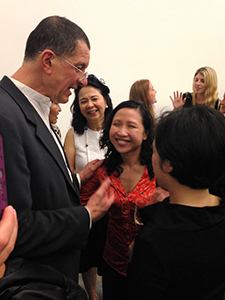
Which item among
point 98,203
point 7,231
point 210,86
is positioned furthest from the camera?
point 210,86

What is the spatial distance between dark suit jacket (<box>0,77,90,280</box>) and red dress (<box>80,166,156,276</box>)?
404mm

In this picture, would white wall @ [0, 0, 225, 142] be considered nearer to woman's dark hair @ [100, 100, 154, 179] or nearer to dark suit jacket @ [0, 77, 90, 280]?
woman's dark hair @ [100, 100, 154, 179]

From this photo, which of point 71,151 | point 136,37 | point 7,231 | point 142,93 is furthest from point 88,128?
point 136,37

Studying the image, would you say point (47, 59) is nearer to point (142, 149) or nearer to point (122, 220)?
point (142, 149)

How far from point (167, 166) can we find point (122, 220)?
0.68m

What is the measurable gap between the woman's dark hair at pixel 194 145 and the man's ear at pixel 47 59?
→ 572 millimetres

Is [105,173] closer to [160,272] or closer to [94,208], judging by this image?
[94,208]

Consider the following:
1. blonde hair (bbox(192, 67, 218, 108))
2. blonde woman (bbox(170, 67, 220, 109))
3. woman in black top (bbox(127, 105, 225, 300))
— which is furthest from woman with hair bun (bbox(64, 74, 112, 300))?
blonde hair (bbox(192, 67, 218, 108))

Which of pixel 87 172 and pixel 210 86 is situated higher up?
pixel 210 86

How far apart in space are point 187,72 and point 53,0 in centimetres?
238

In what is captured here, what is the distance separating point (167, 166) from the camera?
87 cm

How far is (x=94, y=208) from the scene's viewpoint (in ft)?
3.55

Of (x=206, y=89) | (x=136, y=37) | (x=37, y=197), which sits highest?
(x=136, y=37)

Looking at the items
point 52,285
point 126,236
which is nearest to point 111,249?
point 126,236
